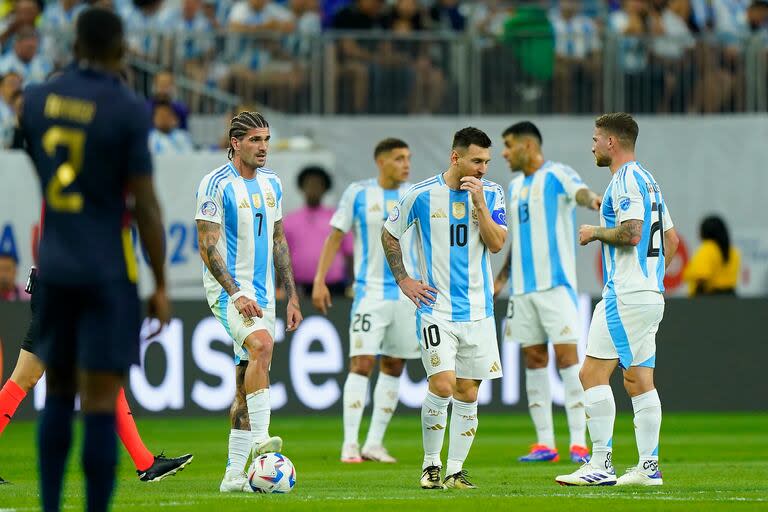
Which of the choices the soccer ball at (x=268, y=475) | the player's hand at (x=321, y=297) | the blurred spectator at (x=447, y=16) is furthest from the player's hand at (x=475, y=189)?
the blurred spectator at (x=447, y=16)

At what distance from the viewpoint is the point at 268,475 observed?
30.7 feet

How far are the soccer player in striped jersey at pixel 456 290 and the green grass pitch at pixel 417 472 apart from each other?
1.39 ft

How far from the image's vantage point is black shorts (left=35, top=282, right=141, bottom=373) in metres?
6.45

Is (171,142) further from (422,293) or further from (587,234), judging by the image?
(587,234)

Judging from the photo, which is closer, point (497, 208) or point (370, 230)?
point (497, 208)

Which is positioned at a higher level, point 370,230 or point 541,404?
point 370,230

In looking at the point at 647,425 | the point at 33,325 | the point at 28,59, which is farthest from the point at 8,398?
the point at 28,59

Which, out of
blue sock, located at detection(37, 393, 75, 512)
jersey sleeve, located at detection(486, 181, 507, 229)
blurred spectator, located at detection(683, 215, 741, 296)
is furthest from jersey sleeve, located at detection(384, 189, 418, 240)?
blurred spectator, located at detection(683, 215, 741, 296)

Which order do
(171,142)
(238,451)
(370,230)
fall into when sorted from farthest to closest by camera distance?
1. (171,142)
2. (370,230)
3. (238,451)

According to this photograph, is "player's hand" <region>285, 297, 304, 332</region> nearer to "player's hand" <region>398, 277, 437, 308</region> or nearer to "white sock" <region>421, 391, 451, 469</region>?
"player's hand" <region>398, 277, 437, 308</region>

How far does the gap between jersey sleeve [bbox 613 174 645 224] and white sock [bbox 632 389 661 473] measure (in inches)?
46.8

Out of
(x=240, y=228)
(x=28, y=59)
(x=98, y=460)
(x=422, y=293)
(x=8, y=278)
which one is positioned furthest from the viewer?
(x=28, y=59)

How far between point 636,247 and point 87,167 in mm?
4493

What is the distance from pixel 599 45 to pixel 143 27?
19.8 feet
